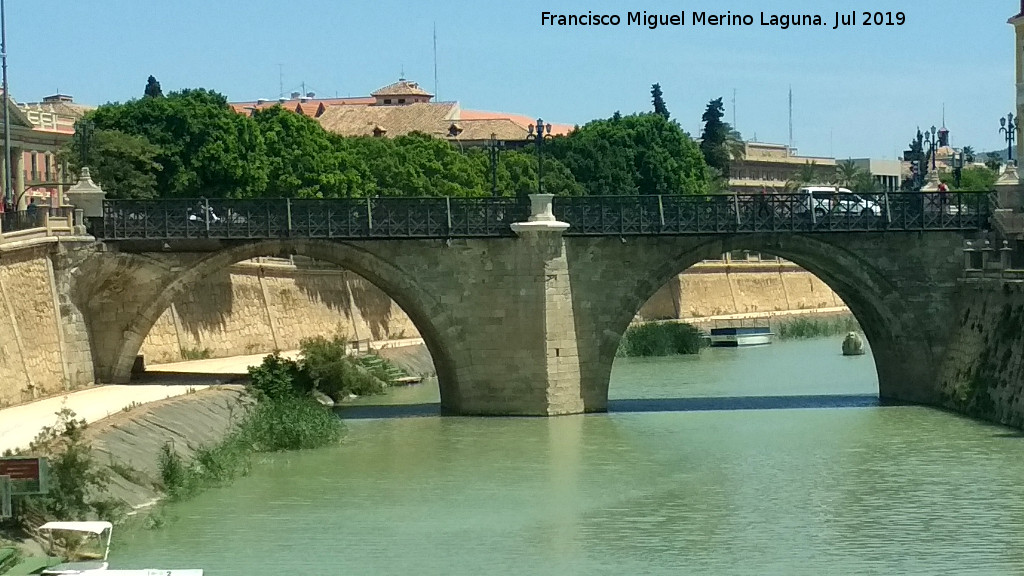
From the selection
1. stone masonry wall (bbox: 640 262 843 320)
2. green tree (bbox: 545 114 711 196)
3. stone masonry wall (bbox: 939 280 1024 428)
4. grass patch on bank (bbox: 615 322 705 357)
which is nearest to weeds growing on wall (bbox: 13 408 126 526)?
stone masonry wall (bbox: 939 280 1024 428)

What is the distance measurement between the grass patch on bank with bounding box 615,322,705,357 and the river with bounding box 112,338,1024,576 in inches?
789

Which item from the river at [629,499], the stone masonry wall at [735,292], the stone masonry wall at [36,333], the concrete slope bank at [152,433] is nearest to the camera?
the river at [629,499]

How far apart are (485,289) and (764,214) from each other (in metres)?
6.95

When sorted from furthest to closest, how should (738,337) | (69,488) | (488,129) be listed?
(488,129) < (738,337) < (69,488)

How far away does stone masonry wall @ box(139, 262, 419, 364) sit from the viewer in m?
55.2

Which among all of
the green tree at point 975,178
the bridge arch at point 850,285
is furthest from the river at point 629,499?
the green tree at point 975,178

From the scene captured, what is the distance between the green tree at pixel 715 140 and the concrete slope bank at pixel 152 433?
82471 mm

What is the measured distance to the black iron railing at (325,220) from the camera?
44.9m

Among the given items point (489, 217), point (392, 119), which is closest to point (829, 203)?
point (489, 217)

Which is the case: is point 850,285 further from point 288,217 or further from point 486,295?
point 288,217

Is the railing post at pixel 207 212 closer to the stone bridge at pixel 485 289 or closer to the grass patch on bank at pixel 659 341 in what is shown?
the stone bridge at pixel 485 289

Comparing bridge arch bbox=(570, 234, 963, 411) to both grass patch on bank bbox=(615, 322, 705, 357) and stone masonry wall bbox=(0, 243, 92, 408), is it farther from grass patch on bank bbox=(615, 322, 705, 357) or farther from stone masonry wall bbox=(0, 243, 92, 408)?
grass patch on bank bbox=(615, 322, 705, 357)

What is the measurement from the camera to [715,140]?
408ft

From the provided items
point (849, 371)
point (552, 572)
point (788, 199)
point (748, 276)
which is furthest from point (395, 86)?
point (552, 572)
